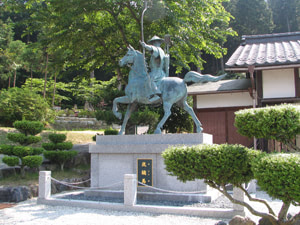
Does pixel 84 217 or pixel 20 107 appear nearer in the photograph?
pixel 84 217

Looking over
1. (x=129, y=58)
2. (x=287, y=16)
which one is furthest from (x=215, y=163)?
(x=287, y=16)

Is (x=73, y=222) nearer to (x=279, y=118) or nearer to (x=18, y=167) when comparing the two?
(x=279, y=118)

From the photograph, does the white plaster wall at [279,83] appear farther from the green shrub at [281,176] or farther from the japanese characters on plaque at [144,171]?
the green shrub at [281,176]

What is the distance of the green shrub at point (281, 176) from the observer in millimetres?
3803

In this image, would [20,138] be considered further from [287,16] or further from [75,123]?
[287,16]

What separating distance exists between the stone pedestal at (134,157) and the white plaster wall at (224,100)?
572cm

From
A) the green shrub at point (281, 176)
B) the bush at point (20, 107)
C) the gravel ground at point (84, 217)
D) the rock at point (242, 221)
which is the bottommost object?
the gravel ground at point (84, 217)

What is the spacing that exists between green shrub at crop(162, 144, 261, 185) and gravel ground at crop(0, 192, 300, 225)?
69.7 inches

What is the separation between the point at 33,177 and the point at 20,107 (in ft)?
24.1

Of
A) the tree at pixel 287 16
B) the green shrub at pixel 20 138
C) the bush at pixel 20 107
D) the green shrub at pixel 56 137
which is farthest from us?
the tree at pixel 287 16

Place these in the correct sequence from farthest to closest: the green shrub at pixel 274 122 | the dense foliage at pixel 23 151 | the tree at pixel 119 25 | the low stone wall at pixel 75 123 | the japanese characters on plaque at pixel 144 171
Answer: the low stone wall at pixel 75 123
the tree at pixel 119 25
the dense foliage at pixel 23 151
the japanese characters on plaque at pixel 144 171
the green shrub at pixel 274 122

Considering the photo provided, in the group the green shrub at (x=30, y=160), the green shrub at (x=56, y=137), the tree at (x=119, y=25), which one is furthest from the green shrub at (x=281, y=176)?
the tree at (x=119, y=25)

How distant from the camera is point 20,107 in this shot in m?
17.0

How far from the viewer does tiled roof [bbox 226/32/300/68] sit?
11.3 m
